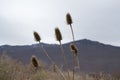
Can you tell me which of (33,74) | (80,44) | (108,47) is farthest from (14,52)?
(33,74)

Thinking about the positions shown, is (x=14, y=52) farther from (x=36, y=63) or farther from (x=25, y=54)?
(x=36, y=63)

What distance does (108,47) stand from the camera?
9381cm

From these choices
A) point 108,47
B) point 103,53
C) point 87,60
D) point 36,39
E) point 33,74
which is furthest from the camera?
point 108,47

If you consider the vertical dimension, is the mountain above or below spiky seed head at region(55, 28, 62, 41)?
below

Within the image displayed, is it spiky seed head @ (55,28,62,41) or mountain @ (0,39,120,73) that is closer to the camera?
spiky seed head @ (55,28,62,41)

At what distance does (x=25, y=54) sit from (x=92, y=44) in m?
17.7

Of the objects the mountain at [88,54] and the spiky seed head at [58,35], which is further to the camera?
the mountain at [88,54]

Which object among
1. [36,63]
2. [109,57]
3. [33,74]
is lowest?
[109,57]

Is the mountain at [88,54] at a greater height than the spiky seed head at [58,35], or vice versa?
the spiky seed head at [58,35]

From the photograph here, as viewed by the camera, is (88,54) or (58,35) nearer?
(58,35)

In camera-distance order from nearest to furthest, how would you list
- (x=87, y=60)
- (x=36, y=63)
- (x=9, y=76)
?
(x=36, y=63) → (x=9, y=76) → (x=87, y=60)

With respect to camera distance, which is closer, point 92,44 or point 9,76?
point 9,76

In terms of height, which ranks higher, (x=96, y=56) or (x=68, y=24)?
(x=68, y=24)

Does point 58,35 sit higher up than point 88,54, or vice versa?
point 58,35
